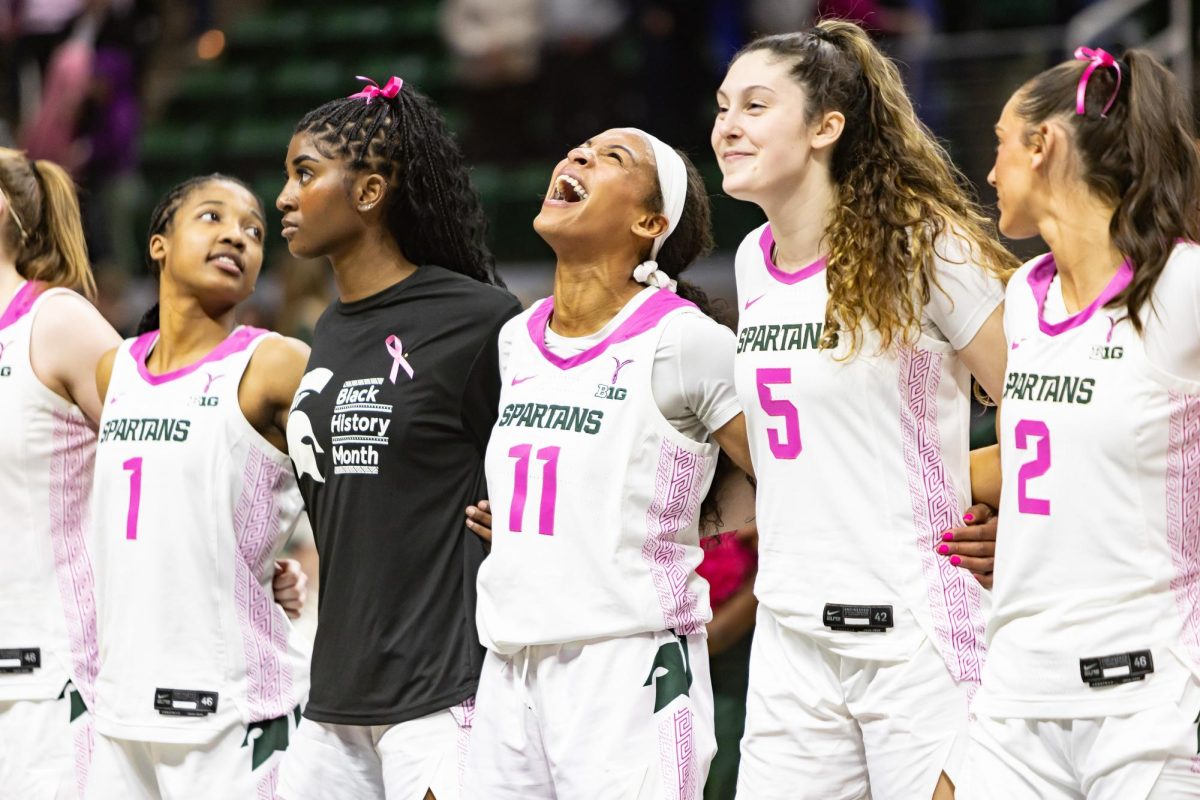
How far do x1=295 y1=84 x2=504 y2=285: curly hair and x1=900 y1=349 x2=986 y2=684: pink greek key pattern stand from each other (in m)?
1.17

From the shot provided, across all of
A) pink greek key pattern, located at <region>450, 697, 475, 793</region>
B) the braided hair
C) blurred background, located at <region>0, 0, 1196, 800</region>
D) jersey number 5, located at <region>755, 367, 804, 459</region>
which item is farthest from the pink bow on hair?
blurred background, located at <region>0, 0, 1196, 800</region>

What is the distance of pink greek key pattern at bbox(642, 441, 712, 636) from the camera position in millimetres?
3217

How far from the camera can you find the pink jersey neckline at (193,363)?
3.85m

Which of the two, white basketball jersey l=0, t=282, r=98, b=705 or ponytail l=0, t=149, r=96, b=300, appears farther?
ponytail l=0, t=149, r=96, b=300

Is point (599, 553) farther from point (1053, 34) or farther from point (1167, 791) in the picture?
point (1053, 34)

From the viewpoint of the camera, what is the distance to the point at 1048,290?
290 cm

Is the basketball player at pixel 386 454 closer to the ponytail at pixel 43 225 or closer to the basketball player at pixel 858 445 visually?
the basketball player at pixel 858 445

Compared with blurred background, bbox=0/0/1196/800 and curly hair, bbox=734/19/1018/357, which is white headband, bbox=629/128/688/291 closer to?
curly hair, bbox=734/19/1018/357

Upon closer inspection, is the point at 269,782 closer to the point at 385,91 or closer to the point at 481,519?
the point at 481,519

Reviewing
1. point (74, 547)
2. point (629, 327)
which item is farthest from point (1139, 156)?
point (74, 547)

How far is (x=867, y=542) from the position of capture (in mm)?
2988

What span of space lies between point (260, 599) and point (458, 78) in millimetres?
6185

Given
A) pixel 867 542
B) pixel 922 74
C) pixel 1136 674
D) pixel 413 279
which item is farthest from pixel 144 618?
pixel 922 74

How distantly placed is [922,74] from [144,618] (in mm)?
4823
